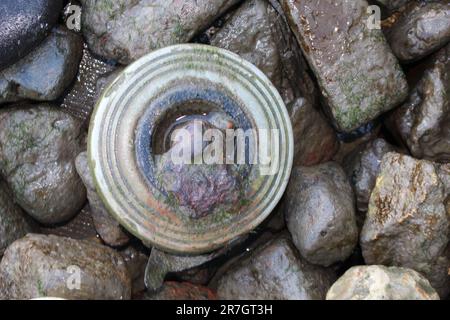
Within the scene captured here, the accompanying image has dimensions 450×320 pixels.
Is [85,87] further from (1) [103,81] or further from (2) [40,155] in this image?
(2) [40,155]

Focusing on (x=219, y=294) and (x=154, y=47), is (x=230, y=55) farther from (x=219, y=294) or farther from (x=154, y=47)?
(x=219, y=294)

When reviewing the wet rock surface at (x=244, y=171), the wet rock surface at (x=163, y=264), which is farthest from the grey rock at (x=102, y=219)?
the wet rock surface at (x=163, y=264)

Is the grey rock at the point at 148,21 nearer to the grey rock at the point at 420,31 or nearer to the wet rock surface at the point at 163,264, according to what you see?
the grey rock at the point at 420,31

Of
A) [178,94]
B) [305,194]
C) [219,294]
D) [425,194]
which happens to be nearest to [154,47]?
[178,94]

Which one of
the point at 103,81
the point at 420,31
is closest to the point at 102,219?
the point at 103,81

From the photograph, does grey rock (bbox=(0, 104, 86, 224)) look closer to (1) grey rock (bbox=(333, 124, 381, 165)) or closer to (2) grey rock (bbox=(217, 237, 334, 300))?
(2) grey rock (bbox=(217, 237, 334, 300))

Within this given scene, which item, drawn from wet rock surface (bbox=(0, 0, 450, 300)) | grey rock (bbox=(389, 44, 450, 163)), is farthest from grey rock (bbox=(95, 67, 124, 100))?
grey rock (bbox=(389, 44, 450, 163))

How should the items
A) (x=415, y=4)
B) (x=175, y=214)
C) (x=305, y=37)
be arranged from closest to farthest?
1. (x=175, y=214)
2. (x=305, y=37)
3. (x=415, y=4)
